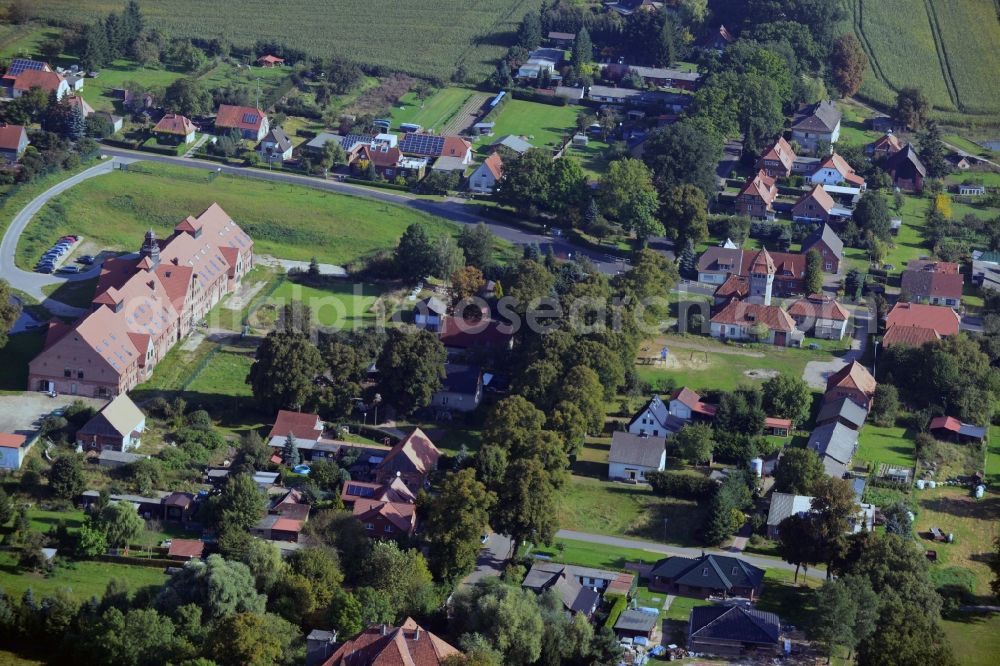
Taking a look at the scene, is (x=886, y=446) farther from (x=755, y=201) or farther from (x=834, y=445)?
(x=755, y=201)

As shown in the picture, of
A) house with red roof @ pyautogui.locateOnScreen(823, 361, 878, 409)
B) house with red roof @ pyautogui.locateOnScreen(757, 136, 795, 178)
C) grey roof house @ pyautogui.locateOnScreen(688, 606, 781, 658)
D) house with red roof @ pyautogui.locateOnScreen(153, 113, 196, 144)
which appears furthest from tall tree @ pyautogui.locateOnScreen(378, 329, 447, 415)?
house with red roof @ pyautogui.locateOnScreen(757, 136, 795, 178)

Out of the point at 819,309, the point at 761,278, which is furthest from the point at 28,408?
the point at 819,309

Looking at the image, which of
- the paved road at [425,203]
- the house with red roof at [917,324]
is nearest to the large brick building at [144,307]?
the paved road at [425,203]

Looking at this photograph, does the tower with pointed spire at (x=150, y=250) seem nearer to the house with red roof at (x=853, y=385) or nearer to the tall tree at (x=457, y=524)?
the tall tree at (x=457, y=524)

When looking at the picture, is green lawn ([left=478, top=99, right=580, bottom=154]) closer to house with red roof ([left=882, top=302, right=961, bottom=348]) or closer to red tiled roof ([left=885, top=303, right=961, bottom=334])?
red tiled roof ([left=885, top=303, right=961, bottom=334])

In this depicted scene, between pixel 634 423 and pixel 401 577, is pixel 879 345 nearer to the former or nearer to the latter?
pixel 634 423

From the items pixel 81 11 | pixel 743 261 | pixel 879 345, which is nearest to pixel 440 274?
pixel 743 261

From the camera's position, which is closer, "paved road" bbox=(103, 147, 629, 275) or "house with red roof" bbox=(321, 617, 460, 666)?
"house with red roof" bbox=(321, 617, 460, 666)
